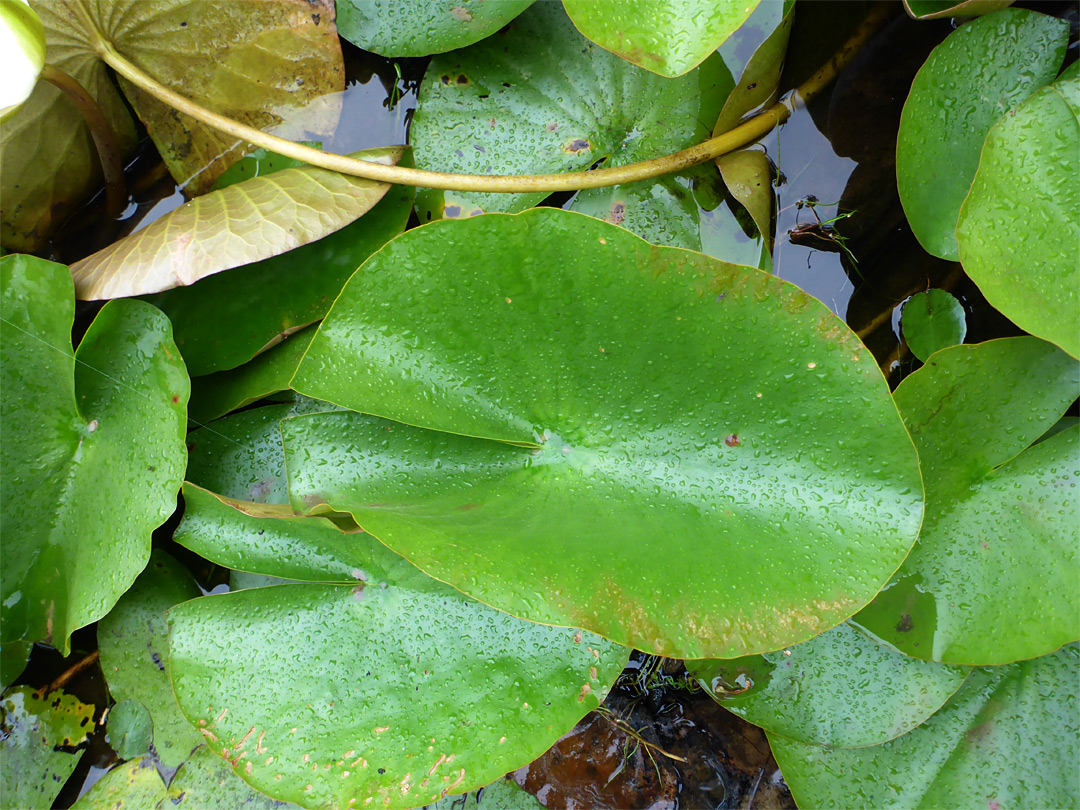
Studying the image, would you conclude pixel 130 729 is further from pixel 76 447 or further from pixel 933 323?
pixel 933 323

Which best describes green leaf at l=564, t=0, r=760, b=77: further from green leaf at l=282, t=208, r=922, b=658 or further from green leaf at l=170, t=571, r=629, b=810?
green leaf at l=170, t=571, r=629, b=810

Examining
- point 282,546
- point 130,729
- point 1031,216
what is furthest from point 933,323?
point 130,729

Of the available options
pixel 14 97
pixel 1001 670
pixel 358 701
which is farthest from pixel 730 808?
pixel 14 97

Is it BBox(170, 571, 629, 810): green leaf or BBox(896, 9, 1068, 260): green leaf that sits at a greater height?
BBox(896, 9, 1068, 260): green leaf

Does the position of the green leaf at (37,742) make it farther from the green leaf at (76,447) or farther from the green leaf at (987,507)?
the green leaf at (987,507)

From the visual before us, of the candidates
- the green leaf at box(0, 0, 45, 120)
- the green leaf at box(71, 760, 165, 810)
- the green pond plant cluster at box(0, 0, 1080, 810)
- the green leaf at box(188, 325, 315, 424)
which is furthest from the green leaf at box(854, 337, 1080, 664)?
the green leaf at box(0, 0, 45, 120)

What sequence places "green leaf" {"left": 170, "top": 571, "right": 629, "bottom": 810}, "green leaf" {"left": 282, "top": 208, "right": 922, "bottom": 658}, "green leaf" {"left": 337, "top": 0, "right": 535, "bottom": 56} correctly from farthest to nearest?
"green leaf" {"left": 337, "top": 0, "right": 535, "bottom": 56} → "green leaf" {"left": 170, "top": 571, "right": 629, "bottom": 810} → "green leaf" {"left": 282, "top": 208, "right": 922, "bottom": 658}
